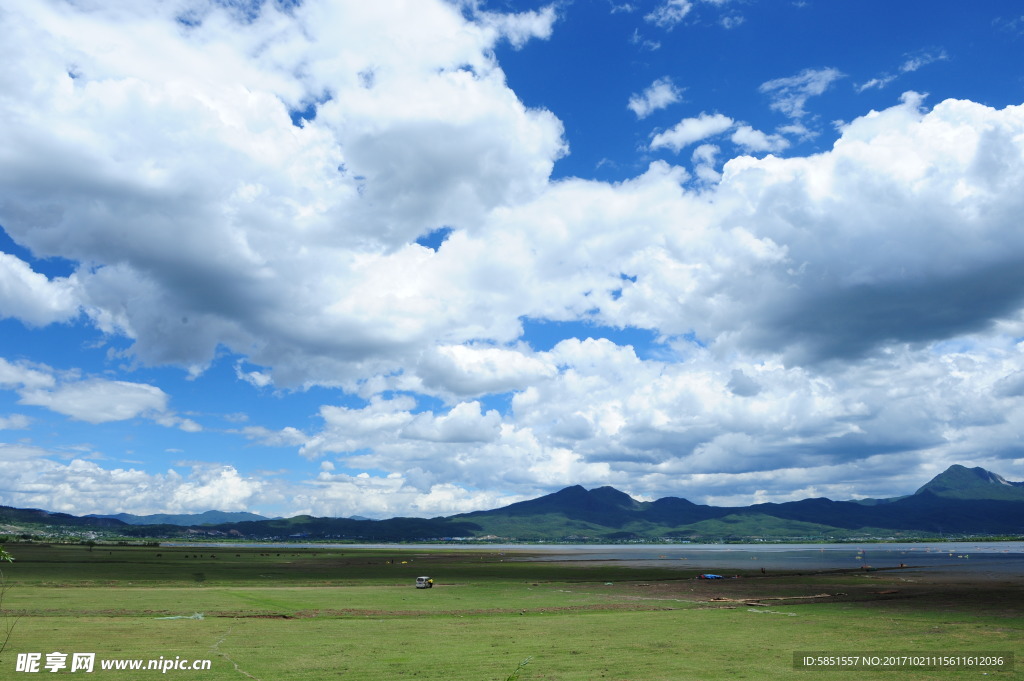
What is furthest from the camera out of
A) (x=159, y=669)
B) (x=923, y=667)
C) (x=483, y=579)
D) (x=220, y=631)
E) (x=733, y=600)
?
(x=483, y=579)

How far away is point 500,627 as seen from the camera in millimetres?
45469

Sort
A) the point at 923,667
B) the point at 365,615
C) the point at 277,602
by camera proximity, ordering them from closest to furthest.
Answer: the point at 923,667 → the point at 365,615 → the point at 277,602

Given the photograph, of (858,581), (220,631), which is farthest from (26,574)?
(858,581)

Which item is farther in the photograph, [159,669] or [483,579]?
[483,579]

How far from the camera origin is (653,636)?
40.5m

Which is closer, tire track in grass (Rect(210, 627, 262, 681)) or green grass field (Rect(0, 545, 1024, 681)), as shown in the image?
tire track in grass (Rect(210, 627, 262, 681))

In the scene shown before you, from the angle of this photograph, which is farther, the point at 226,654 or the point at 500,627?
the point at 500,627

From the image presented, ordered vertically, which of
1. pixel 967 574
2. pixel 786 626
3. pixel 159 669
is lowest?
pixel 967 574

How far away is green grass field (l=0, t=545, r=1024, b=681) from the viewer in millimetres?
29703

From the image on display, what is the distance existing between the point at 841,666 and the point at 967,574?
104960 mm

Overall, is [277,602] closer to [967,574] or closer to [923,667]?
[923,667]

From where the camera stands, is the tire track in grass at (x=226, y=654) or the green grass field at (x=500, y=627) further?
the green grass field at (x=500, y=627)

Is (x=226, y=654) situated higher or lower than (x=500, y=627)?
higher

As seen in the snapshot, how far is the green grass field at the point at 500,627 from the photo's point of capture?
29.7m
